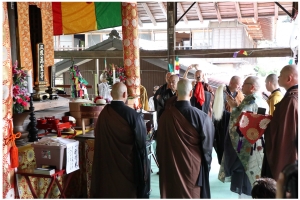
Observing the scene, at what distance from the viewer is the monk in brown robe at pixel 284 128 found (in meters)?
2.62

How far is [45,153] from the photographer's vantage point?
3.04 meters

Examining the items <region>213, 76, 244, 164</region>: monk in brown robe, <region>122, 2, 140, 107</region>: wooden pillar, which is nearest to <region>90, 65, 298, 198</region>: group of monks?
<region>213, 76, 244, 164</region>: monk in brown robe

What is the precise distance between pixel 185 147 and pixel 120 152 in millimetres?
619

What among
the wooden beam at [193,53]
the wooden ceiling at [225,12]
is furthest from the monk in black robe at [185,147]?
the wooden ceiling at [225,12]

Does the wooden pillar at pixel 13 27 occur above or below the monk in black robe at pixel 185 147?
above

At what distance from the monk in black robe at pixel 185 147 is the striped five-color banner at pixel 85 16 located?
4.70 meters

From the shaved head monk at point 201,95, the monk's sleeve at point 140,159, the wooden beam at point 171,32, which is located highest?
the wooden beam at point 171,32

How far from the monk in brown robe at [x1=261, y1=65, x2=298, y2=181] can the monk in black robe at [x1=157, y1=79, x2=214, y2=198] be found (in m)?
0.54

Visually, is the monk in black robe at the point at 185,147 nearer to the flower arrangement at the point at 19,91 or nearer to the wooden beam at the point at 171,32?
the flower arrangement at the point at 19,91

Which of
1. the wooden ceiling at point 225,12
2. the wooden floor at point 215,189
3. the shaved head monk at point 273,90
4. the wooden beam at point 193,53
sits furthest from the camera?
the wooden ceiling at point 225,12

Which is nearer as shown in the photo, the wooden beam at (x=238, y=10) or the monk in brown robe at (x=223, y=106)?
the monk in brown robe at (x=223, y=106)

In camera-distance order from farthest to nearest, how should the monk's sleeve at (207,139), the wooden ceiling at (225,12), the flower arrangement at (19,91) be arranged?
the wooden ceiling at (225,12) → the flower arrangement at (19,91) → the monk's sleeve at (207,139)

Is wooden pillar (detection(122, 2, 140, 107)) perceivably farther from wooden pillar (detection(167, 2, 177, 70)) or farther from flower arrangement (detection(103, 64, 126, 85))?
wooden pillar (detection(167, 2, 177, 70))

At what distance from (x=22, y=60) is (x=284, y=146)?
436 centimetres
